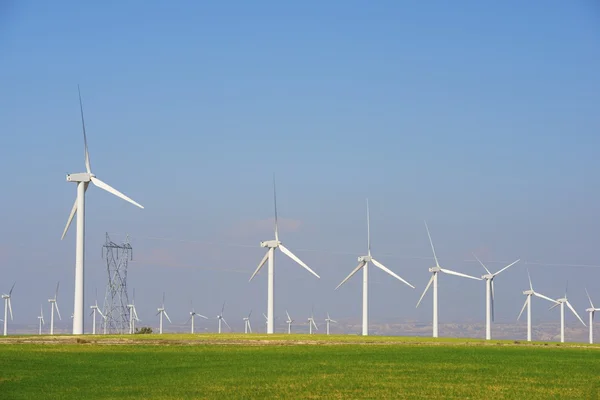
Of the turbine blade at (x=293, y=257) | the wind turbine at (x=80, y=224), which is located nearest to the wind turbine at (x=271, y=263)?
the turbine blade at (x=293, y=257)

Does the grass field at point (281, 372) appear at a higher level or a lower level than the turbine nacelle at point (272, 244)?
lower

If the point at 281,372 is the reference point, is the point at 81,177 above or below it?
above

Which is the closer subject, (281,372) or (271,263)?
(281,372)

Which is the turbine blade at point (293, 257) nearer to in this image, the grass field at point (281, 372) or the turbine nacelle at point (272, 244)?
the turbine nacelle at point (272, 244)

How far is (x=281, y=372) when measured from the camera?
49.2 m

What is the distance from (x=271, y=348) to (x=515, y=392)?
31.9 m

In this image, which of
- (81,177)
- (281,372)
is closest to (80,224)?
(81,177)

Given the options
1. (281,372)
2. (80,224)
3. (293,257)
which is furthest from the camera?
(293,257)

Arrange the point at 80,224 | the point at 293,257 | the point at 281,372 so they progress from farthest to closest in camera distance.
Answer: the point at 293,257
the point at 80,224
the point at 281,372

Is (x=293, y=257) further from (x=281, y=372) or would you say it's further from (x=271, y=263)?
(x=281, y=372)

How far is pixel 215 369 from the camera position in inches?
2020

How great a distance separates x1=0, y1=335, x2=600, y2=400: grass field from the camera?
133 feet

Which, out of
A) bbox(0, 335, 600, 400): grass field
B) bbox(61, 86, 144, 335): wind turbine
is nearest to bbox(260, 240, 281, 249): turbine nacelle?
bbox(61, 86, 144, 335): wind turbine

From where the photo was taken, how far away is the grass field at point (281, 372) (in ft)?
133
